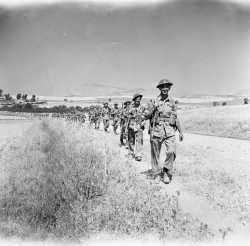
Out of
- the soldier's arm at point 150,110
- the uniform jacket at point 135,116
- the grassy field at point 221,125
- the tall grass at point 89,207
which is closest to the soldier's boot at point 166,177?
the tall grass at point 89,207

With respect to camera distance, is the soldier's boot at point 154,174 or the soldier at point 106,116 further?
the soldier at point 106,116

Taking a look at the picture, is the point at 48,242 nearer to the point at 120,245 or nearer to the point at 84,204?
the point at 120,245

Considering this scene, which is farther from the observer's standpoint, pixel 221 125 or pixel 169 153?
pixel 221 125

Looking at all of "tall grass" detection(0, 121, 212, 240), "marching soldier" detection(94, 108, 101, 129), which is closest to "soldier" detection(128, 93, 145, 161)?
"tall grass" detection(0, 121, 212, 240)

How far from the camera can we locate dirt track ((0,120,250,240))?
609cm

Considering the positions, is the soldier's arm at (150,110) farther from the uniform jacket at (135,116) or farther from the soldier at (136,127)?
the uniform jacket at (135,116)

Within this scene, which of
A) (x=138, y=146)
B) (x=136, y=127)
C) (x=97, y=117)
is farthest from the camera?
(x=97, y=117)

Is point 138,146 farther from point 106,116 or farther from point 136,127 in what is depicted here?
point 106,116

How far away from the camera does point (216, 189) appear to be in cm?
818

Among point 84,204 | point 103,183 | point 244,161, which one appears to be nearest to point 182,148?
point 244,161

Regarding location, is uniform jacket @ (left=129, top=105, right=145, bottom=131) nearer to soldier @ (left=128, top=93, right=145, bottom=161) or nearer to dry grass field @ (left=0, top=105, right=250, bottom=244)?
soldier @ (left=128, top=93, right=145, bottom=161)

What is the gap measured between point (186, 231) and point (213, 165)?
659 cm

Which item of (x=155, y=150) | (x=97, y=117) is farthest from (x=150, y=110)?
(x=97, y=117)

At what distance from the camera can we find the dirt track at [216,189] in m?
6.09
